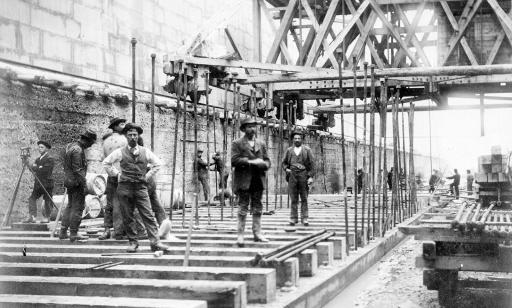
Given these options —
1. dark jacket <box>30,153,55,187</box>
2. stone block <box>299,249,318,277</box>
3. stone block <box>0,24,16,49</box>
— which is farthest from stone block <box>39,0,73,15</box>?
stone block <box>299,249,318,277</box>

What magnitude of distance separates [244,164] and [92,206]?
4973 millimetres

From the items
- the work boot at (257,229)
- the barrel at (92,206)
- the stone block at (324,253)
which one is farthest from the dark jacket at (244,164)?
the barrel at (92,206)

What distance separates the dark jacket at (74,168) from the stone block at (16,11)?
365cm

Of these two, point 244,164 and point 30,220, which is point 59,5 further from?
point 244,164

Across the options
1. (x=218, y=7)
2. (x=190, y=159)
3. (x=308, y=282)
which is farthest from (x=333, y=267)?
(x=218, y=7)

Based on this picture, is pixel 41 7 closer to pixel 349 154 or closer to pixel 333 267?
pixel 333 267

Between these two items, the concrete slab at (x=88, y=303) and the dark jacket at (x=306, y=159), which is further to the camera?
the dark jacket at (x=306, y=159)

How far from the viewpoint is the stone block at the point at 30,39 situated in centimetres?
1027

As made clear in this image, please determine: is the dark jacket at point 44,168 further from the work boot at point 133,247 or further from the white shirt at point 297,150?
the white shirt at point 297,150

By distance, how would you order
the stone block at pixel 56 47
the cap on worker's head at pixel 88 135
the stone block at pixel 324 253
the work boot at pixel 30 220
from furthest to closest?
the stone block at pixel 56 47, the work boot at pixel 30 220, the cap on worker's head at pixel 88 135, the stone block at pixel 324 253

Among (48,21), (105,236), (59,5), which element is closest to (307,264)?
(105,236)

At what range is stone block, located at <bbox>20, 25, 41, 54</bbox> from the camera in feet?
33.7

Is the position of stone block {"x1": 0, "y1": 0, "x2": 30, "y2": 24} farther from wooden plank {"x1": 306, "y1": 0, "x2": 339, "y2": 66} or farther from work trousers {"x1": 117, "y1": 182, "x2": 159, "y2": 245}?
wooden plank {"x1": 306, "y1": 0, "x2": 339, "y2": 66}

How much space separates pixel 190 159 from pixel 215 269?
10046mm
